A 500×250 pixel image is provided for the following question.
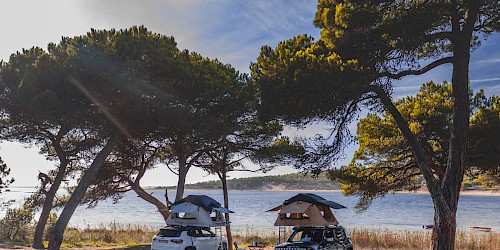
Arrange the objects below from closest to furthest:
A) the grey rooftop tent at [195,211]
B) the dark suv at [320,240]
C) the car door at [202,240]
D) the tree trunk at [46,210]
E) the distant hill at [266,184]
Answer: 1. the dark suv at [320,240]
2. the car door at [202,240]
3. the grey rooftop tent at [195,211]
4. the tree trunk at [46,210]
5. the distant hill at [266,184]

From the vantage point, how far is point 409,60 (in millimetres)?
14344

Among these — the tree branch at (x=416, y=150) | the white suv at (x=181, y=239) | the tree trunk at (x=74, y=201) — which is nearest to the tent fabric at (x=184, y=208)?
the white suv at (x=181, y=239)

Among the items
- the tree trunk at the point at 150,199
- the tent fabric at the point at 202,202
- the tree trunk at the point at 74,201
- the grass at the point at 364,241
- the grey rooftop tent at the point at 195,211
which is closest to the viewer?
the grey rooftop tent at the point at 195,211

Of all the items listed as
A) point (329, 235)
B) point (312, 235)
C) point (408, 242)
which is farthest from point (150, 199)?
point (408, 242)

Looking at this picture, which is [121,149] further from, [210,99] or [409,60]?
[409,60]

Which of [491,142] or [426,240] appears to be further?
[426,240]

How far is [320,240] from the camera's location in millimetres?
12977

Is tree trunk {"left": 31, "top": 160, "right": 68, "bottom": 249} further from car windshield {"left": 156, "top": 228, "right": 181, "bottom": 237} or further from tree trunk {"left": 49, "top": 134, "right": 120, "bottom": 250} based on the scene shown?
car windshield {"left": 156, "top": 228, "right": 181, "bottom": 237}

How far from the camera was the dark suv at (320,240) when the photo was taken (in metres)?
12.5

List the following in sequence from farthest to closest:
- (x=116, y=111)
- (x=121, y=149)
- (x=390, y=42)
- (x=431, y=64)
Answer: (x=121, y=149) < (x=116, y=111) < (x=431, y=64) < (x=390, y=42)

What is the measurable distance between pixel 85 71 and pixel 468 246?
18597 mm

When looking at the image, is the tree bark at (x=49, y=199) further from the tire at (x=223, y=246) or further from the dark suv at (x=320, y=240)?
the dark suv at (x=320, y=240)

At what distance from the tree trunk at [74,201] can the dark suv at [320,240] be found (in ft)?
29.0

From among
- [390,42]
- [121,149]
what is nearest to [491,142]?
[390,42]
